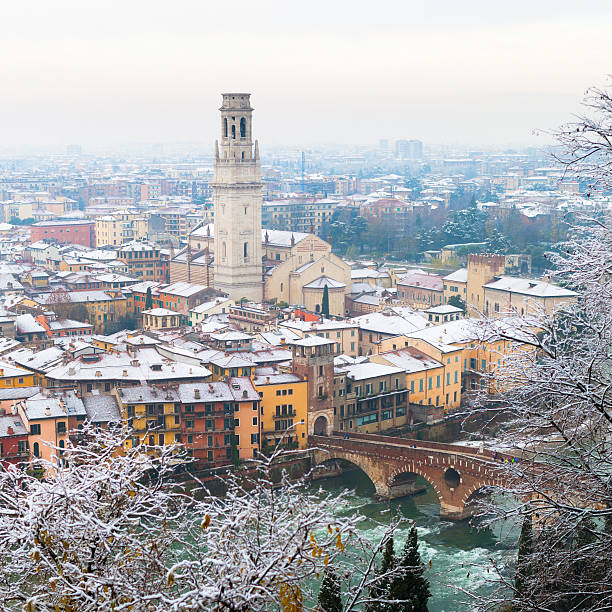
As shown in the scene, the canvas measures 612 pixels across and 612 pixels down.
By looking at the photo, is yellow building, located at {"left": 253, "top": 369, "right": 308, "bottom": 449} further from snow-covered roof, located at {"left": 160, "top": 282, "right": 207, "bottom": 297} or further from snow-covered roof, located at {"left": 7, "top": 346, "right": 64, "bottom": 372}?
snow-covered roof, located at {"left": 160, "top": 282, "right": 207, "bottom": 297}

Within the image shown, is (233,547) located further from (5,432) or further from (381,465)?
(381,465)

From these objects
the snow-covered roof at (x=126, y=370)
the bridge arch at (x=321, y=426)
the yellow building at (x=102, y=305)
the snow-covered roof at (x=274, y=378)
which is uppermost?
the snow-covered roof at (x=126, y=370)

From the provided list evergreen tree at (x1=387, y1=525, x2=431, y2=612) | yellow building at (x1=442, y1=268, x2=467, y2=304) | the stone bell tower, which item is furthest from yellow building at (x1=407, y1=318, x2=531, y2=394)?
evergreen tree at (x1=387, y1=525, x2=431, y2=612)

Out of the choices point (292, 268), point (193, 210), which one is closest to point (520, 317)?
point (292, 268)

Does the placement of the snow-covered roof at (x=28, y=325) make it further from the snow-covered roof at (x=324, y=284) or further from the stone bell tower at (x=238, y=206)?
the snow-covered roof at (x=324, y=284)

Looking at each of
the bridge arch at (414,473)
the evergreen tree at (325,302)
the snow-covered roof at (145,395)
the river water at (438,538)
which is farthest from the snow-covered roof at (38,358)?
the evergreen tree at (325,302)

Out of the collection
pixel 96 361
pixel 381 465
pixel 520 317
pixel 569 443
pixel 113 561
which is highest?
→ pixel 520 317
